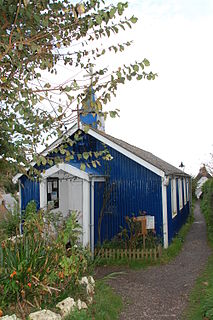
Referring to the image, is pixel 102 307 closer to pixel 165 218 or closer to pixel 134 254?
pixel 134 254

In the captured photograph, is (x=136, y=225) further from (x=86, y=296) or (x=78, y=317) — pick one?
(x=78, y=317)

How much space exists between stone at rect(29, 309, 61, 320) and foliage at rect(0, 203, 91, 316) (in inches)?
10.8

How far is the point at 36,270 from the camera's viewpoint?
206 inches

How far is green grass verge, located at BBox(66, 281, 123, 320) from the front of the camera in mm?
4938

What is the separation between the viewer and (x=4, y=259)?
552 cm

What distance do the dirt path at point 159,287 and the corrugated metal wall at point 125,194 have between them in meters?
1.68

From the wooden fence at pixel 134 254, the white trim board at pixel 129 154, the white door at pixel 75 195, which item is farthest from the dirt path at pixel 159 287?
the white door at pixel 75 195

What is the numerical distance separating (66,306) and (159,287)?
316 centimetres

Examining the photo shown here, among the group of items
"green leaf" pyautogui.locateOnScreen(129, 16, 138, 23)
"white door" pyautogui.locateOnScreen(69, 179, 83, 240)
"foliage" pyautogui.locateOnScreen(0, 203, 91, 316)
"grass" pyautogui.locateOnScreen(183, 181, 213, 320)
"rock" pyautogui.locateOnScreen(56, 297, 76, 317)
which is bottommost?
"grass" pyautogui.locateOnScreen(183, 181, 213, 320)

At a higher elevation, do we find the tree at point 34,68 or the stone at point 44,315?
the tree at point 34,68

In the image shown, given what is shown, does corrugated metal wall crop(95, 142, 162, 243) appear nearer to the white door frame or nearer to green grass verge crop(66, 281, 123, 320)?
the white door frame

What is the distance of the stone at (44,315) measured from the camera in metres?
4.48

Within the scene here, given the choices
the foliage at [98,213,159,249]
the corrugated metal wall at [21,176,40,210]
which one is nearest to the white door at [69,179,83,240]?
the corrugated metal wall at [21,176,40,210]

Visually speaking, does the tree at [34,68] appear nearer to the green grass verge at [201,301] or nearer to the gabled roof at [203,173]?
the green grass verge at [201,301]
